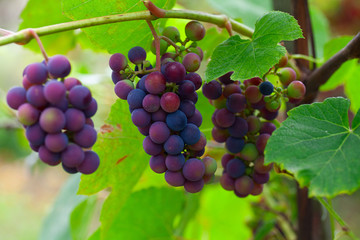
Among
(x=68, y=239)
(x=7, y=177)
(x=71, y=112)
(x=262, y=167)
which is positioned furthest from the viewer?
(x=7, y=177)

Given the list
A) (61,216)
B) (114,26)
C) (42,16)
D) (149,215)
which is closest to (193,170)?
(114,26)

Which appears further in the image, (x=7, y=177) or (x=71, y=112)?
(x=7, y=177)

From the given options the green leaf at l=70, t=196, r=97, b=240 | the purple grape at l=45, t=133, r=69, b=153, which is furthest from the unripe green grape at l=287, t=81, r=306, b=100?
the green leaf at l=70, t=196, r=97, b=240

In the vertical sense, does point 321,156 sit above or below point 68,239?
above

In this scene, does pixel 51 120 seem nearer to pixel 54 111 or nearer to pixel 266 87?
pixel 54 111

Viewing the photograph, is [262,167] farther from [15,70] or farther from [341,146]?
[15,70]

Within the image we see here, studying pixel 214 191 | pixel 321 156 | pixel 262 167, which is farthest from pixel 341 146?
pixel 214 191

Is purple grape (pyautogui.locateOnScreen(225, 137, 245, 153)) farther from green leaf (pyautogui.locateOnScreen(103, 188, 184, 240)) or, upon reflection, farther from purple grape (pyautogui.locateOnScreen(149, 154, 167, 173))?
green leaf (pyautogui.locateOnScreen(103, 188, 184, 240))

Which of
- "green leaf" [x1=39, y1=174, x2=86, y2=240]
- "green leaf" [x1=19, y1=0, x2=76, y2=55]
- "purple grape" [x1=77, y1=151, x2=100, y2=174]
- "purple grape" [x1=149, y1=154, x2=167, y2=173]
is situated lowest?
"green leaf" [x1=39, y1=174, x2=86, y2=240]
